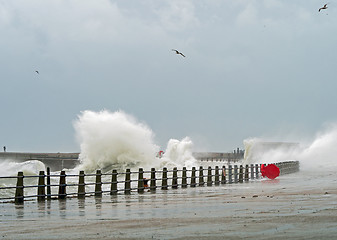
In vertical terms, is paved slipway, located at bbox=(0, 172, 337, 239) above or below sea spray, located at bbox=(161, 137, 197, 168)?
below

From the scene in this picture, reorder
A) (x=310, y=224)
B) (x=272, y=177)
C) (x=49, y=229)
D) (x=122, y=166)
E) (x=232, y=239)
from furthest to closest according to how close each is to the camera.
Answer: (x=122, y=166), (x=272, y=177), (x=49, y=229), (x=310, y=224), (x=232, y=239)

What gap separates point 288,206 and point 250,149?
271 ft

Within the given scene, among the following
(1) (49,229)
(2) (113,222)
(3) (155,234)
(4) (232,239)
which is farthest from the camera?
(2) (113,222)

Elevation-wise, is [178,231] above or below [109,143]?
below

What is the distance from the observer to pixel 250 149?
9612cm

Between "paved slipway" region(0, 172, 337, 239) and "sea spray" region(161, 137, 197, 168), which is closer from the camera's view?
"paved slipway" region(0, 172, 337, 239)

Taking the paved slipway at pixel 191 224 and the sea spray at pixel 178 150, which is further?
the sea spray at pixel 178 150

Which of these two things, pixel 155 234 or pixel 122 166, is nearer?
pixel 155 234

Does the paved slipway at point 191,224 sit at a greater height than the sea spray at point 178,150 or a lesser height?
lesser

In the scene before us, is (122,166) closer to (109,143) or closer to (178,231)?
(109,143)

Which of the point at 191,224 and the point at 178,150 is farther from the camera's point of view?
the point at 178,150

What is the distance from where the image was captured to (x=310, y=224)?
980 centimetres

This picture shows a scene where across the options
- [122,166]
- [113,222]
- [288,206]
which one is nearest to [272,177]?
[288,206]

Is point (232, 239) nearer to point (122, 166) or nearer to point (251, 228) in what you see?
point (251, 228)
